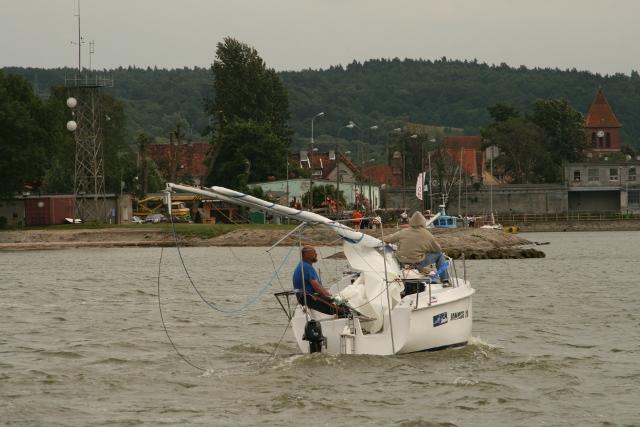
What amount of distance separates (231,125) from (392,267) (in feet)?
297

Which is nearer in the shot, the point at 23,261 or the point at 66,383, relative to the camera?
the point at 66,383

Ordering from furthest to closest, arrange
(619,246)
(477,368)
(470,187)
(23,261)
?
(470,187)
(619,246)
(23,261)
(477,368)

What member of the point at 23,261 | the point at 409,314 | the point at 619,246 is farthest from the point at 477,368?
the point at 619,246

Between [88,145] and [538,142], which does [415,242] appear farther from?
[538,142]

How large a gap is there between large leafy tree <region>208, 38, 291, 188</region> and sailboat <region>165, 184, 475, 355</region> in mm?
87864

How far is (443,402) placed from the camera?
1881cm

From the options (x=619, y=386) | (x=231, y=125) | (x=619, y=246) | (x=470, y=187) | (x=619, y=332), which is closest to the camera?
(x=619, y=386)

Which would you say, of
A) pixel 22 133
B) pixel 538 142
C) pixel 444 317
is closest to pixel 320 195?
pixel 22 133

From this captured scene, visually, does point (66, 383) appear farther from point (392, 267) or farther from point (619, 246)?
point (619, 246)

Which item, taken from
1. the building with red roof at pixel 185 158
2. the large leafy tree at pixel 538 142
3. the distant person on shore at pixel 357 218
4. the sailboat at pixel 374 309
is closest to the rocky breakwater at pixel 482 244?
the distant person on shore at pixel 357 218

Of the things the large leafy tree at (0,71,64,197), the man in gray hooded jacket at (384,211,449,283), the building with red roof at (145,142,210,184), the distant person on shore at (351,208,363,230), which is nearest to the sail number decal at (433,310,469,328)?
the man in gray hooded jacket at (384,211,449,283)

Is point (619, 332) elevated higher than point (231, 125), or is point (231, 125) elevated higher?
point (231, 125)

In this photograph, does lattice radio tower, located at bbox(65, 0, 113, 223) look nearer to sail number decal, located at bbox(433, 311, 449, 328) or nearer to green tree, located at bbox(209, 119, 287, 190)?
green tree, located at bbox(209, 119, 287, 190)

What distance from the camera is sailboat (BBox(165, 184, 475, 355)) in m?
21.2
